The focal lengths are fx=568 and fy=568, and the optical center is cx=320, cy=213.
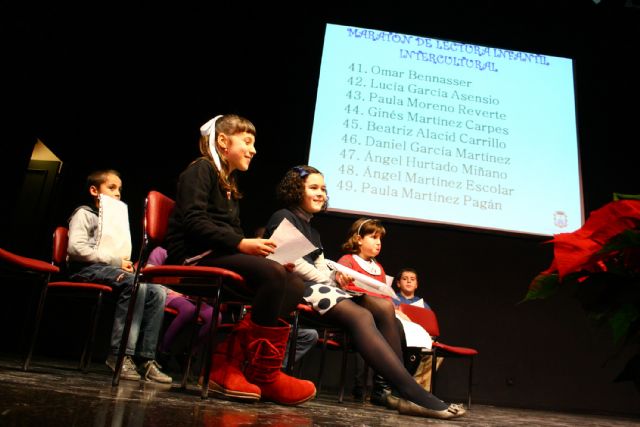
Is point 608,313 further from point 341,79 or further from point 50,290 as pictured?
point 341,79

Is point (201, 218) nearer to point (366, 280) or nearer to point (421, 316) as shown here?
point (366, 280)

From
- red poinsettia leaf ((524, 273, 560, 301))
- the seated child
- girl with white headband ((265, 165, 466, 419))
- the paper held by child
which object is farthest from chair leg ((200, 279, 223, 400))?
red poinsettia leaf ((524, 273, 560, 301))

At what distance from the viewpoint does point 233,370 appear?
1670 millimetres

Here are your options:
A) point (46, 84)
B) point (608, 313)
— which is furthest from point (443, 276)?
point (608, 313)

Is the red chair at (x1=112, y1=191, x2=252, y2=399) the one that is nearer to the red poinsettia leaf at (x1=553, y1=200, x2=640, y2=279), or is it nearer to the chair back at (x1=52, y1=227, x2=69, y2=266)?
the chair back at (x1=52, y1=227, x2=69, y2=266)

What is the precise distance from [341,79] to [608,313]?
397cm

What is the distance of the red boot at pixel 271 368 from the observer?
1.68 m

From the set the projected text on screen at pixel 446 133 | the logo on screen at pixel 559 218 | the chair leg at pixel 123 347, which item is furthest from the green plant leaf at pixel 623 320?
the logo on screen at pixel 559 218

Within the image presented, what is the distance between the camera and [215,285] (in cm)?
173

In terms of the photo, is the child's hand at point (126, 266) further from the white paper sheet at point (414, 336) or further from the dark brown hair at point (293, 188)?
the white paper sheet at point (414, 336)

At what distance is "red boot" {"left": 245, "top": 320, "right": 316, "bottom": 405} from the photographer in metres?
1.68

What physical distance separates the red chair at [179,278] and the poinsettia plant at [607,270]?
1.36 meters

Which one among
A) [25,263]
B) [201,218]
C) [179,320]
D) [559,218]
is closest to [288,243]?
[201,218]

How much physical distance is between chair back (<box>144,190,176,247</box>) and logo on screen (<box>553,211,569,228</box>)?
9.99 ft
